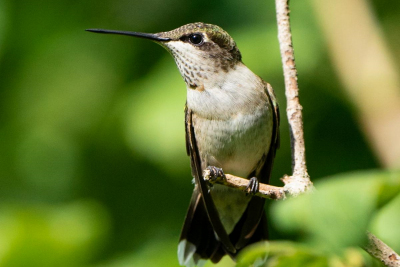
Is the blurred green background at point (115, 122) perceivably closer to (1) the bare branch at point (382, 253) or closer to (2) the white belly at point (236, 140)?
(2) the white belly at point (236, 140)

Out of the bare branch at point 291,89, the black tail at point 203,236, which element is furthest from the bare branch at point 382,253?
the black tail at point 203,236

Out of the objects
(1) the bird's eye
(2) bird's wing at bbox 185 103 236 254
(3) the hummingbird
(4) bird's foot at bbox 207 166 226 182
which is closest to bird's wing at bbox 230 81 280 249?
(3) the hummingbird

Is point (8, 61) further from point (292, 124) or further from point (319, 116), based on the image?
point (292, 124)

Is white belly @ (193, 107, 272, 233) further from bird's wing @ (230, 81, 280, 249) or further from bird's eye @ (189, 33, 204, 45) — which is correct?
bird's eye @ (189, 33, 204, 45)

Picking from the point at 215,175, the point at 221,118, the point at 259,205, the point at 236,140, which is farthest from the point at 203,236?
the point at 215,175

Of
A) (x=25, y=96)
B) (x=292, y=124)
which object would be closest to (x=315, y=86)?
(x=292, y=124)

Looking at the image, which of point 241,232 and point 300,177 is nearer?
point 300,177
